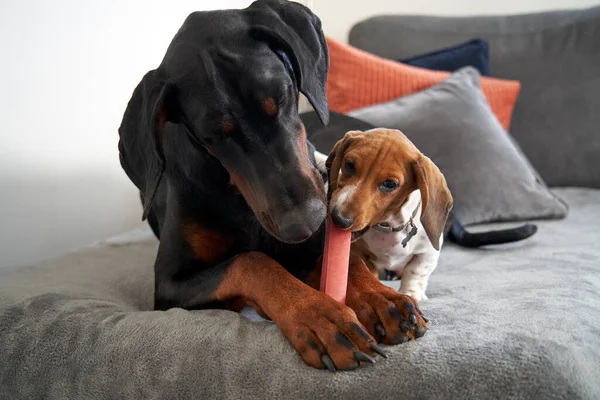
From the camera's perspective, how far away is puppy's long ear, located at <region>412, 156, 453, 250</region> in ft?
4.50

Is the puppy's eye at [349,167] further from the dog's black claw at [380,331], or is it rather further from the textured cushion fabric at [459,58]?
the textured cushion fabric at [459,58]

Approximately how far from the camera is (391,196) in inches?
55.2

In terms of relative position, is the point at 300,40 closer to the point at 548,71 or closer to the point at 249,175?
the point at 249,175

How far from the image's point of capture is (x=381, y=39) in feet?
11.0

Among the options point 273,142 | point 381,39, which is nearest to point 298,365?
point 273,142

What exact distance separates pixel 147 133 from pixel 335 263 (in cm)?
52

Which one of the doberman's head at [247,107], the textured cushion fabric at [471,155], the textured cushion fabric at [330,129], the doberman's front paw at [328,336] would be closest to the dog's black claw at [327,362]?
the doberman's front paw at [328,336]

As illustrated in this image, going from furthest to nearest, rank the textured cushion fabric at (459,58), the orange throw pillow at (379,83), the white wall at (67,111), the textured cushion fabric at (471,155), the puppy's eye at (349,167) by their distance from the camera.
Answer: the textured cushion fabric at (459,58) → the orange throw pillow at (379,83) → the textured cushion fabric at (471,155) → the white wall at (67,111) → the puppy's eye at (349,167)

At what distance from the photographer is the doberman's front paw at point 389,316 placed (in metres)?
1.05

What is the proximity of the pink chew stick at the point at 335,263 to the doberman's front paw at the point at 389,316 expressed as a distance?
41 millimetres

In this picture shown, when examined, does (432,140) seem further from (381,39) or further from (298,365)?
(298,365)

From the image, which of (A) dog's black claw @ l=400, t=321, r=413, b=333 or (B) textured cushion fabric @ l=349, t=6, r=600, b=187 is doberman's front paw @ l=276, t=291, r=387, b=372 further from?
(B) textured cushion fabric @ l=349, t=6, r=600, b=187

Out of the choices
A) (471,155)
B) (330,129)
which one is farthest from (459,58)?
(330,129)

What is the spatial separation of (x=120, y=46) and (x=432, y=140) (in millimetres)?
1514
